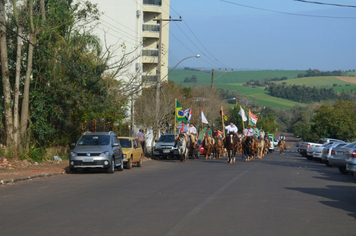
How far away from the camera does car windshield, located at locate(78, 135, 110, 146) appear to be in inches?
810

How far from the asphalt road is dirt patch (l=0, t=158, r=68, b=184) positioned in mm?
1669

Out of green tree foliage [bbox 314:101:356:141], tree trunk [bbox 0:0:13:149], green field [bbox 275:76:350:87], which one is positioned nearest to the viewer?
tree trunk [bbox 0:0:13:149]

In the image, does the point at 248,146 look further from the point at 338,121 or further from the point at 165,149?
the point at 338,121

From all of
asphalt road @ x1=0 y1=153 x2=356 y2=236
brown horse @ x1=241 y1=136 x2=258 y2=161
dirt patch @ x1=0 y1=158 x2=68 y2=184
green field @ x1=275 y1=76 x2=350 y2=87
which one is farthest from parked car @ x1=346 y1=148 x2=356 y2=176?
green field @ x1=275 y1=76 x2=350 y2=87

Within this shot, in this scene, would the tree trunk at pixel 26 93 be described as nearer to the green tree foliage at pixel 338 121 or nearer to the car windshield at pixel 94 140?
the car windshield at pixel 94 140

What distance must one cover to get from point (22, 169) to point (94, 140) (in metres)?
3.16

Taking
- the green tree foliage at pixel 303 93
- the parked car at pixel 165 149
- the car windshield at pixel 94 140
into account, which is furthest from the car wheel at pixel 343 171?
the green tree foliage at pixel 303 93

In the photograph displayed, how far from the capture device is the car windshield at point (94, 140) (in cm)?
2056

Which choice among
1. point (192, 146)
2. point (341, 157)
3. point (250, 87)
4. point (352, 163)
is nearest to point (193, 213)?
point (352, 163)

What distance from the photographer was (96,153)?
19.4 meters

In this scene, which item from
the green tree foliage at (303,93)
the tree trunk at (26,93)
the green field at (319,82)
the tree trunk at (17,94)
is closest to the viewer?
the tree trunk at (17,94)

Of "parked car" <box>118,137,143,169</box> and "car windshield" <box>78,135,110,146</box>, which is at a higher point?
"car windshield" <box>78,135,110,146</box>

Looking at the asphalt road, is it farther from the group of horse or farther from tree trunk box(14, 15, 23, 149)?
the group of horse

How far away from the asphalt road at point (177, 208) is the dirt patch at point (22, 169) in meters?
1.67
